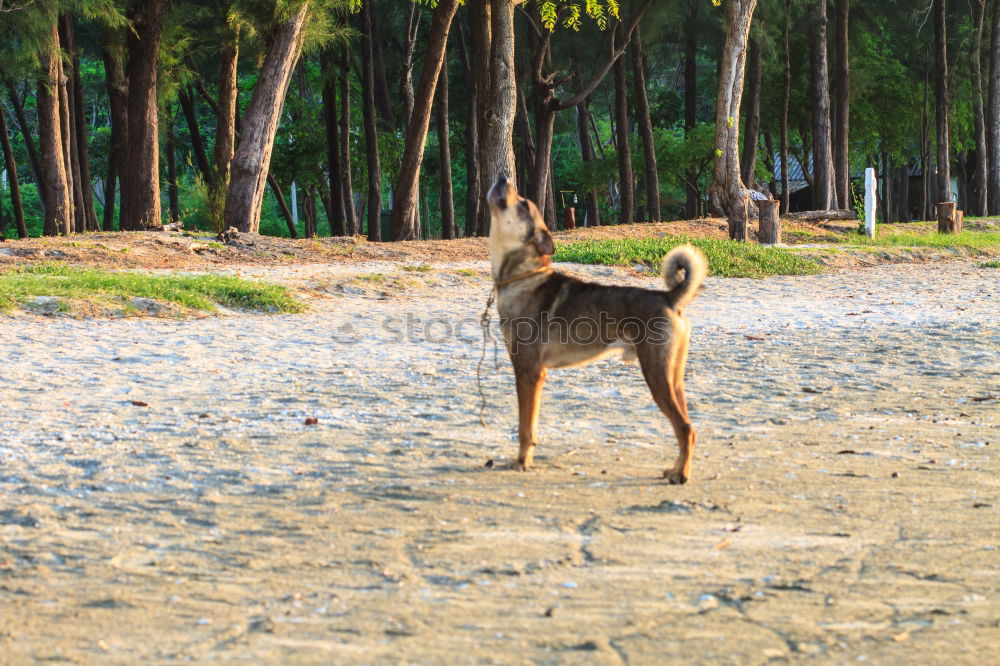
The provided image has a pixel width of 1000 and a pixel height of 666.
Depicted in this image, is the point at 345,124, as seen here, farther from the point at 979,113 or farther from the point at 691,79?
the point at 979,113

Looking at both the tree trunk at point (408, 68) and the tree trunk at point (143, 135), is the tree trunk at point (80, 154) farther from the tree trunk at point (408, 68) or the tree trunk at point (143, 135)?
the tree trunk at point (408, 68)

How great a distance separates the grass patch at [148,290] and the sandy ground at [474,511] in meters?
1.78

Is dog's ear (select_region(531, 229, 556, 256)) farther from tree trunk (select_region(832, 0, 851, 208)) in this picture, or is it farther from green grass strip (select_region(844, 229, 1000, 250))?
tree trunk (select_region(832, 0, 851, 208))

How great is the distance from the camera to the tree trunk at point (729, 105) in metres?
24.2

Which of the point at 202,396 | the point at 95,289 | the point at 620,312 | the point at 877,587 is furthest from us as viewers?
the point at 95,289

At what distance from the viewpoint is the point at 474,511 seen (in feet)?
17.9

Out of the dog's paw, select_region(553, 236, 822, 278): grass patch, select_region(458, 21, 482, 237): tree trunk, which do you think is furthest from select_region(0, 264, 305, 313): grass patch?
select_region(458, 21, 482, 237): tree trunk

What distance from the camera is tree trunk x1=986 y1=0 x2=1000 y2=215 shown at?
36.0 metres

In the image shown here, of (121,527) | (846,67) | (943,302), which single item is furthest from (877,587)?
(846,67)

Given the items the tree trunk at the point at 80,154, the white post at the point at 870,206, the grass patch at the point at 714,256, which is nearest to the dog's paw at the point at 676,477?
the grass patch at the point at 714,256

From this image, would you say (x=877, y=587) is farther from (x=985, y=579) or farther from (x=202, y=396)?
(x=202, y=396)

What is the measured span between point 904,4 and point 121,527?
1598 inches

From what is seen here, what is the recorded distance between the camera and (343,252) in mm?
18047

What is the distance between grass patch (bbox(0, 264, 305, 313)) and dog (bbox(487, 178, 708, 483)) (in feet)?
22.5
